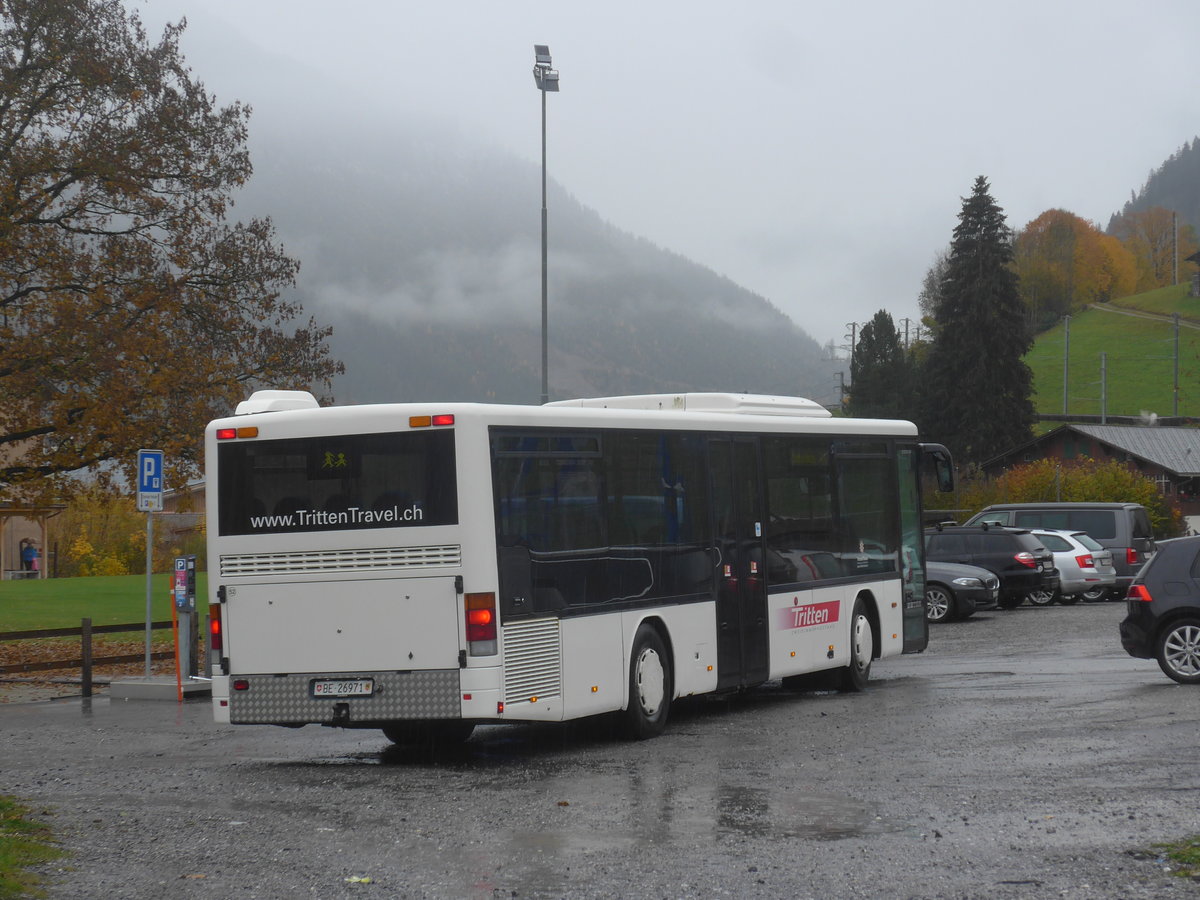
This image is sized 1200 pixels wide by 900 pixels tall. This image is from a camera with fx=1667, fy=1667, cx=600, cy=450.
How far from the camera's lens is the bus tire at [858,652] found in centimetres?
1747

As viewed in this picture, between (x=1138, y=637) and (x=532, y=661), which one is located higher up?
(x=532, y=661)

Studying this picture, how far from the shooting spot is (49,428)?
25703 millimetres

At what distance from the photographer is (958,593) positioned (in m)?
30.6

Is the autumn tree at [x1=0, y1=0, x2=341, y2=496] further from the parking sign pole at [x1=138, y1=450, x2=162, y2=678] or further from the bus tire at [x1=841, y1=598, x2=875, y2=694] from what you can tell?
the bus tire at [x1=841, y1=598, x2=875, y2=694]

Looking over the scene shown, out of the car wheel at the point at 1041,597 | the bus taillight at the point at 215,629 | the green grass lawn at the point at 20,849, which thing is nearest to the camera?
the green grass lawn at the point at 20,849

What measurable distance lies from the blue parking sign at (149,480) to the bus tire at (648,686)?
903cm

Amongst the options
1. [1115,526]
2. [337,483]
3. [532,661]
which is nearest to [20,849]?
[337,483]

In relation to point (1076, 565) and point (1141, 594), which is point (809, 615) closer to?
point (1141, 594)

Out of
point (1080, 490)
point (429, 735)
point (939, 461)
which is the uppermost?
point (1080, 490)

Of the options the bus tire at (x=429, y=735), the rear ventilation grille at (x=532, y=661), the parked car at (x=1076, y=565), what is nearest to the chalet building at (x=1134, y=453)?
the parked car at (x=1076, y=565)

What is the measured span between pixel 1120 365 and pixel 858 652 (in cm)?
11954

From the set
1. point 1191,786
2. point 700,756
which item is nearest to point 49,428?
point 700,756

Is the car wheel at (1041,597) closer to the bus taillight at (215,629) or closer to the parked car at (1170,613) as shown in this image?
the parked car at (1170,613)

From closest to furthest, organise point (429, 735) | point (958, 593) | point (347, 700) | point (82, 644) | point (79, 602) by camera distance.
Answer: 1. point (347, 700)
2. point (429, 735)
3. point (82, 644)
4. point (958, 593)
5. point (79, 602)
